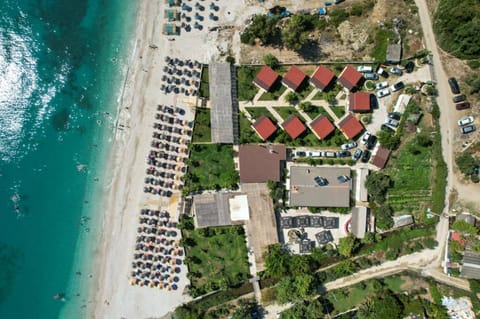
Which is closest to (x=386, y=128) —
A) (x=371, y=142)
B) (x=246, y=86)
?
(x=371, y=142)

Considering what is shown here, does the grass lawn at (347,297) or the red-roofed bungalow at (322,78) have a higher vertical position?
the red-roofed bungalow at (322,78)

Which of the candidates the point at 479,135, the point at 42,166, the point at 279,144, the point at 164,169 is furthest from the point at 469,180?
the point at 42,166

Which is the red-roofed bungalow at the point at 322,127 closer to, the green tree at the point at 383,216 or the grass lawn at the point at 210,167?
the grass lawn at the point at 210,167

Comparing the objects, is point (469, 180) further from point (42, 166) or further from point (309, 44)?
point (42, 166)

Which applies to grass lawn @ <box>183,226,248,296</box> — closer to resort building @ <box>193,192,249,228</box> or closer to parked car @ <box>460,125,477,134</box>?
resort building @ <box>193,192,249,228</box>

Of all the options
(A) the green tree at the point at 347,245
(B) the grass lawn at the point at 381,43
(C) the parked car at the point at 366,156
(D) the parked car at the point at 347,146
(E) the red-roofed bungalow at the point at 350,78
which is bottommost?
(A) the green tree at the point at 347,245

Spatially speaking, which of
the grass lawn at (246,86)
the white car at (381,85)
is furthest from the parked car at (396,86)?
the grass lawn at (246,86)
